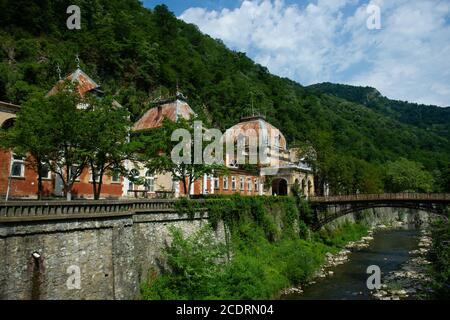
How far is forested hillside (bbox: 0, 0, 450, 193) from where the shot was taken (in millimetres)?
45231

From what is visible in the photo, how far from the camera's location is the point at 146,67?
5888 centimetres

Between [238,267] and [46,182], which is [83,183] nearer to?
[46,182]

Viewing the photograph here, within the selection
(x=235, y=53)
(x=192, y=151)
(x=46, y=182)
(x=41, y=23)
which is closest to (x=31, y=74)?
(x=41, y=23)

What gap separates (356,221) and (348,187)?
6948 mm

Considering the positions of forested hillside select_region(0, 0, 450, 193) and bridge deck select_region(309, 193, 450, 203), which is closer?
bridge deck select_region(309, 193, 450, 203)

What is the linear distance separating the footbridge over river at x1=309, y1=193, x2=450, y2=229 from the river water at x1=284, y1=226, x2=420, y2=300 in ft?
17.2

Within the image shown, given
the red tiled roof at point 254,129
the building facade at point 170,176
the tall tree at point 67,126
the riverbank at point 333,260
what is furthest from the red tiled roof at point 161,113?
the riverbank at point 333,260

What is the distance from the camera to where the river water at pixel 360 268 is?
23375 mm

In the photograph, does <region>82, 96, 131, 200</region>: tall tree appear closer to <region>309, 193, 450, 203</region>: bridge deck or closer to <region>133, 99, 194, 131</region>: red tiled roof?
<region>133, 99, 194, 131</region>: red tiled roof

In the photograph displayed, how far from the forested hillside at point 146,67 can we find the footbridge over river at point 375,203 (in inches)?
428

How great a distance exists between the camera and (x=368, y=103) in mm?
199125

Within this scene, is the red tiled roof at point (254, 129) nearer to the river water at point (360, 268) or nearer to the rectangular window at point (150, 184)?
the river water at point (360, 268)

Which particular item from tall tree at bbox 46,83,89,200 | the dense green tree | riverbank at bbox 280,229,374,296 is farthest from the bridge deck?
the dense green tree

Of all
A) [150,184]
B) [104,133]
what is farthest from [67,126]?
[150,184]
